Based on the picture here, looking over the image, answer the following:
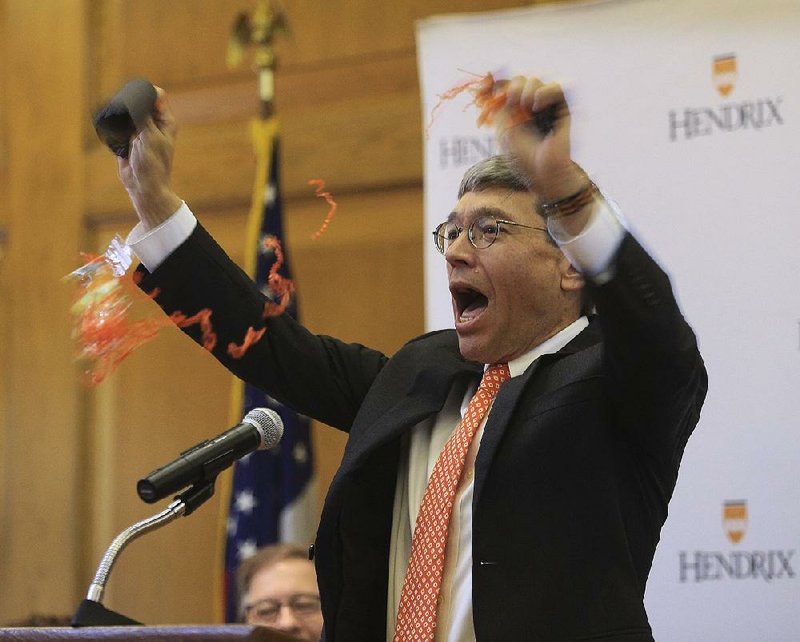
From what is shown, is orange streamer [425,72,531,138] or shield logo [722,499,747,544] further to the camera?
shield logo [722,499,747,544]

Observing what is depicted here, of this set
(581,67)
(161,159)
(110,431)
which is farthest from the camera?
(110,431)

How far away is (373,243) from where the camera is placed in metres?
3.65

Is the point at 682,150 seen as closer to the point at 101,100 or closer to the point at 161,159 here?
the point at 161,159

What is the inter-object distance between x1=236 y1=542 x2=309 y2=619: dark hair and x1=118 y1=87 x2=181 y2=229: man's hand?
4.29ft

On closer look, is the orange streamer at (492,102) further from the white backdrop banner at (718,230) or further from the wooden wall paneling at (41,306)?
the wooden wall paneling at (41,306)

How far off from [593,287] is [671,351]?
0.11 m

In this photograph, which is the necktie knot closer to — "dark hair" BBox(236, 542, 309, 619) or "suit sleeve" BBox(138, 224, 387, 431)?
"suit sleeve" BBox(138, 224, 387, 431)

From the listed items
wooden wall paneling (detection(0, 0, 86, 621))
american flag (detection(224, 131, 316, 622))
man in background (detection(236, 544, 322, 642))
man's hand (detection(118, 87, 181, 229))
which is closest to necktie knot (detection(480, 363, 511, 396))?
man's hand (detection(118, 87, 181, 229))

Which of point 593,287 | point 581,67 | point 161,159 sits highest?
point 581,67

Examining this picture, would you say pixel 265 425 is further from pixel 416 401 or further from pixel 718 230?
pixel 718 230

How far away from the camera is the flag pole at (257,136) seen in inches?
129

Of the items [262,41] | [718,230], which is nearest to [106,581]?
[718,230]

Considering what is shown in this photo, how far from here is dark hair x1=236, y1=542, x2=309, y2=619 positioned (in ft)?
9.15

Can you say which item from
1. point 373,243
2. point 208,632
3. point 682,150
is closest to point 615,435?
point 208,632
